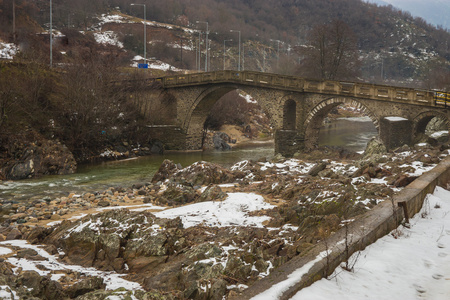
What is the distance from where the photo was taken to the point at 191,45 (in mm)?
101438

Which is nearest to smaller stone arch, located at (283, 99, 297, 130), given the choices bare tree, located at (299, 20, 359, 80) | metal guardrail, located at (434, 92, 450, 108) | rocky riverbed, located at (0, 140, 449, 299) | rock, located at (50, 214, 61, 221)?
metal guardrail, located at (434, 92, 450, 108)

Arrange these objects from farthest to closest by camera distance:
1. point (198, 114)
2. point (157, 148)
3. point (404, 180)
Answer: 1. point (198, 114)
2. point (157, 148)
3. point (404, 180)

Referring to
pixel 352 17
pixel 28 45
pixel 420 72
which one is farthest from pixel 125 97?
pixel 352 17

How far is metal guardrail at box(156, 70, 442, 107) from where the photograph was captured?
24.3m

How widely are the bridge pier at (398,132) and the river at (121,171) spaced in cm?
1019

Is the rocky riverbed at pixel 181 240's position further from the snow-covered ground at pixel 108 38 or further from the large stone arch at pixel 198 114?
the snow-covered ground at pixel 108 38

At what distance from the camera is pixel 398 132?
25.0m

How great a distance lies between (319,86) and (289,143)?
15.0 feet

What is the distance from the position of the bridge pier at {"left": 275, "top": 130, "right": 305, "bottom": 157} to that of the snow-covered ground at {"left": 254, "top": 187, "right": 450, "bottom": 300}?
23759 millimetres

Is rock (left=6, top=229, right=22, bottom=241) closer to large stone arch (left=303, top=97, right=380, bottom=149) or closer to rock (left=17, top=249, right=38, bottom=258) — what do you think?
rock (left=17, top=249, right=38, bottom=258)

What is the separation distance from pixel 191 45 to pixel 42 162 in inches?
3136

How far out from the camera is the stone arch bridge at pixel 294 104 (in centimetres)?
2481

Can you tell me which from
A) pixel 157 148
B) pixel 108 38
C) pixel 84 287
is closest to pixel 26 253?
pixel 84 287

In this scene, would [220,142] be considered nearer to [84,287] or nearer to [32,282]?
[84,287]
